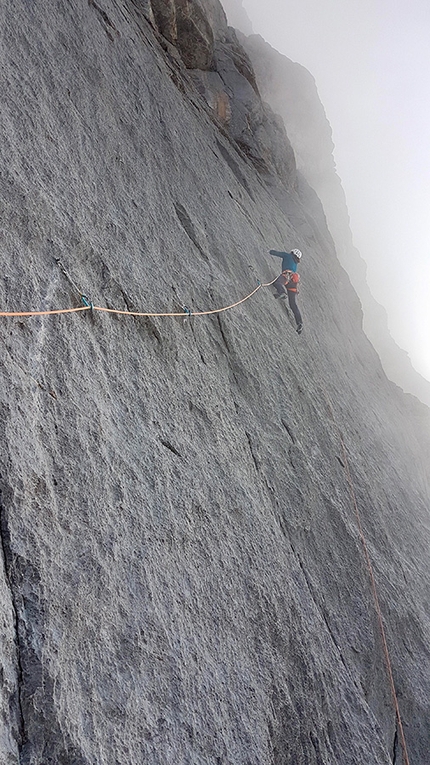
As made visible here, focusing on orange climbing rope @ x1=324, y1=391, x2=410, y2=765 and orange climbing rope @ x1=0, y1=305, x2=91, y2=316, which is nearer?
orange climbing rope @ x1=0, y1=305, x2=91, y2=316

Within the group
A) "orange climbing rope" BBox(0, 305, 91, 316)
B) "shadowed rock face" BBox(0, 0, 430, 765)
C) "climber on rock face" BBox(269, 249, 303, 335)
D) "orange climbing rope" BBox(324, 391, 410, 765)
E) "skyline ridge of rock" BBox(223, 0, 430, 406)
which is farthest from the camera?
"skyline ridge of rock" BBox(223, 0, 430, 406)

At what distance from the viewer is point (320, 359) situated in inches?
437

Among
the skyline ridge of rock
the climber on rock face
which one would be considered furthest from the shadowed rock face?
the skyline ridge of rock

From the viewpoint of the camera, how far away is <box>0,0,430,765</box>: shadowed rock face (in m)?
3.15

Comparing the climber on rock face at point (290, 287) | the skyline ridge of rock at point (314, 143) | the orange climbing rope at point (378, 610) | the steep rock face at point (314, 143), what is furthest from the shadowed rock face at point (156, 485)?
the skyline ridge of rock at point (314, 143)

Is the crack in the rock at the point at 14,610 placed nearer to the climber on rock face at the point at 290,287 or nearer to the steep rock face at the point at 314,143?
the climber on rock face at the point at 290,287

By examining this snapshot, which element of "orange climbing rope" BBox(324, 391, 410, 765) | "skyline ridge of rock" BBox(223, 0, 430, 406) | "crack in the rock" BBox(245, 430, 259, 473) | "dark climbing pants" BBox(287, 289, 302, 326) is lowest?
"orange climbing rope" BBox(324, 391, 410, 765)

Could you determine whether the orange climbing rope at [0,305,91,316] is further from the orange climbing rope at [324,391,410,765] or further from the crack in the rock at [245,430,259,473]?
the orange climbing rope at [324,391,410,765]

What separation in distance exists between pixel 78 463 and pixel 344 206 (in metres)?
39.5

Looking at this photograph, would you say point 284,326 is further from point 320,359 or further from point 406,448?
point 406,448

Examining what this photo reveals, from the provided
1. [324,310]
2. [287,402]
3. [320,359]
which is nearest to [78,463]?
[287,402]

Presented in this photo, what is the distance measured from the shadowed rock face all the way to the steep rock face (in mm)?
21346

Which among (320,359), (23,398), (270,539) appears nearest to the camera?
(23,398)

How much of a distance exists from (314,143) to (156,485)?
3245 centimetres
